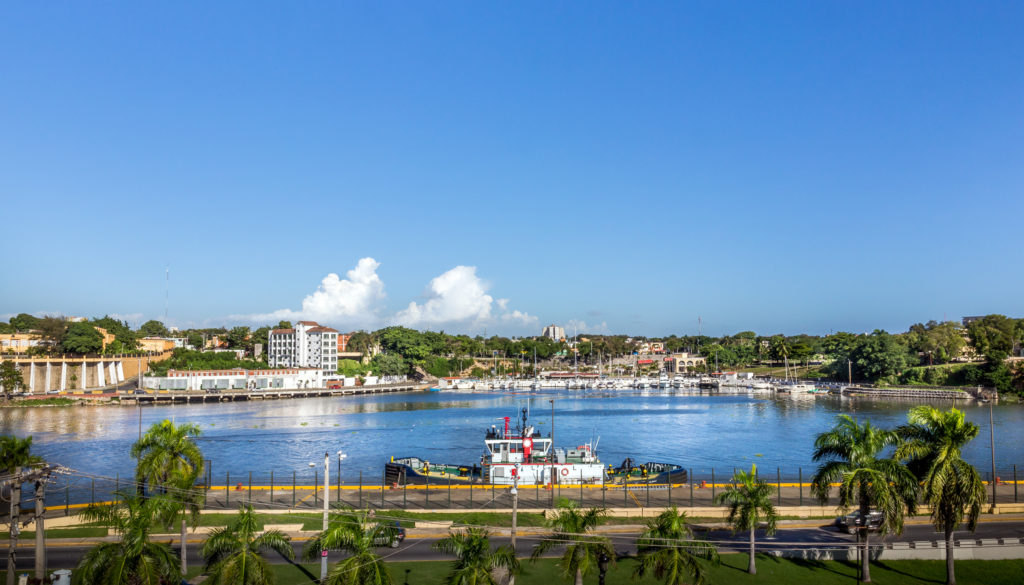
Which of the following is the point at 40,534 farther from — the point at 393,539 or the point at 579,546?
the point at 579,546

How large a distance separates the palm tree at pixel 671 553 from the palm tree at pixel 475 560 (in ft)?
15.2

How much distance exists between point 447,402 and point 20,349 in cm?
10618

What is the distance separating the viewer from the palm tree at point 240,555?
67.1 ft

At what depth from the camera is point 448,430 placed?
9644 cm

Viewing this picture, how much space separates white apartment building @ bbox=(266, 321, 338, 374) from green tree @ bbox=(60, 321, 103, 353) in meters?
41.5

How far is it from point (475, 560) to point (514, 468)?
23642mm

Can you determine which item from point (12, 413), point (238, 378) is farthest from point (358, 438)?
point (238, 378)

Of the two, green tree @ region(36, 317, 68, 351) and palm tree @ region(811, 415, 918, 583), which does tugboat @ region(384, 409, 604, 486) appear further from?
green tree @ region(36, 317, 68, 351)

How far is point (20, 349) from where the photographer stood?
543ft

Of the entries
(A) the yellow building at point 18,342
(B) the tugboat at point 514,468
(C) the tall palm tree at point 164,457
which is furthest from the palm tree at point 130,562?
(A) the yellow building at point 18,342

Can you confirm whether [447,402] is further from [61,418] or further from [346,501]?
[346,501]

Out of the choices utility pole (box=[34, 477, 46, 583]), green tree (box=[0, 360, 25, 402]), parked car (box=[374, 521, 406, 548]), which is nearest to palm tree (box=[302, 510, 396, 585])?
parked car (box=[374, 521, 406, 548])

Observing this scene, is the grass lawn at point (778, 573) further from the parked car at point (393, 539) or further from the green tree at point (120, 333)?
the green tree at point (120, 333)

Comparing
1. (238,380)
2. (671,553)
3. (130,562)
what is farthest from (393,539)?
(238,380)
